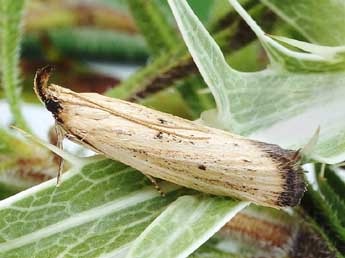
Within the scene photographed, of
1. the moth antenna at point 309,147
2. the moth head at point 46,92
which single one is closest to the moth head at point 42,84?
the moth head at point 46,92

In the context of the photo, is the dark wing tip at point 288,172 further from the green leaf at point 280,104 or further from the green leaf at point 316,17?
the green leaf at point 316,17

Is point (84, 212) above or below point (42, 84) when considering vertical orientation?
below

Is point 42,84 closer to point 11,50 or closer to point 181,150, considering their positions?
point 181,150

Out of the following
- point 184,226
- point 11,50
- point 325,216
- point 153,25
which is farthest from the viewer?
point 153,25

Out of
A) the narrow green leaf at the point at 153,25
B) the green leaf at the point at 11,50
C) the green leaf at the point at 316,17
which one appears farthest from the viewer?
the narrow green leaf at the point at 153,25

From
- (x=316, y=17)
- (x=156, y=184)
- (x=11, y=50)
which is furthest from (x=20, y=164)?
(x=316, y=17)

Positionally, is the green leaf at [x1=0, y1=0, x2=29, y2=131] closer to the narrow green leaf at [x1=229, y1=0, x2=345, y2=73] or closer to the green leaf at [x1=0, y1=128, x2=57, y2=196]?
the green leaf at [x1=0, y1=128, x2=57, y2=196]

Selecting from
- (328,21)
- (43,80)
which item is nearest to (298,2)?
(328,21)
